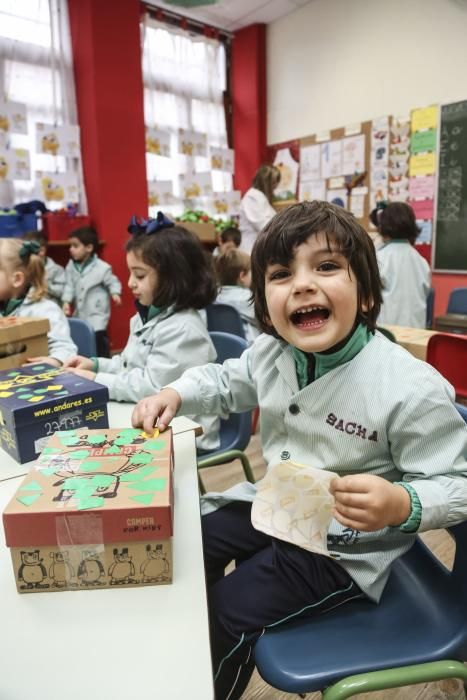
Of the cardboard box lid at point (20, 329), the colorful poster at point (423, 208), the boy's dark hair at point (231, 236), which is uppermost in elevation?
A: the colorful poster at point (423, 208)

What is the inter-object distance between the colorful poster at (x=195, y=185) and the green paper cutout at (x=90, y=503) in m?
5.20

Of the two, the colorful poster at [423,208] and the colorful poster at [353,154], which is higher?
the colorful poster at [353,154]

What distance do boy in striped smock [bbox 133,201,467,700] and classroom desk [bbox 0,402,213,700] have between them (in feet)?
0.82

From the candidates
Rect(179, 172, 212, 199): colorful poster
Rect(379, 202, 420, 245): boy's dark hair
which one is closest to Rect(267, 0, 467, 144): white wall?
Rect(179, 172, 212, 199): colorful poster

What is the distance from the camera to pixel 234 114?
5.89 m

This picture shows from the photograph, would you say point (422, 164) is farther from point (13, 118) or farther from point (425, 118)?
point (13, 118)

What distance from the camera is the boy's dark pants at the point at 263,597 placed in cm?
86

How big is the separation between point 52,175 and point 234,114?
242 cm

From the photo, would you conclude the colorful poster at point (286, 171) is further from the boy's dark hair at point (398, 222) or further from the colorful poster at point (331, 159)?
the boy's dark hair at point (398, 222)

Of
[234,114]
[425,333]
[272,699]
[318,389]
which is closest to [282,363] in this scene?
[318,389]

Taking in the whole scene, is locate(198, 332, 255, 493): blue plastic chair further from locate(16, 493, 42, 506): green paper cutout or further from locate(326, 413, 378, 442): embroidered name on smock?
locate(16, 493, 42, 506): green paper cutout

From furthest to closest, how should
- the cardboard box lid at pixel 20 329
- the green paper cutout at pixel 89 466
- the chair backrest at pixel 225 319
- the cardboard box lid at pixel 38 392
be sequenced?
the chair backrest at pixel 225 319
the cardboard box lid at pixel 20 329
the cardboard box lid at pixel 38 392
the green paper cutout at pixel 89 466

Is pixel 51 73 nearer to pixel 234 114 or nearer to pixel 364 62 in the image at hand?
pixel 234 114

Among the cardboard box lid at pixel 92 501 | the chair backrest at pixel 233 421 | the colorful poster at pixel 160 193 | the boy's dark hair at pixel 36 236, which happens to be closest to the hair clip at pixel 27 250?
the chair backrest at pixel 233 421
